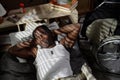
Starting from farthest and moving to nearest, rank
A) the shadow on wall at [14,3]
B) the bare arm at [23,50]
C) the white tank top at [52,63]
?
the shadow on wall at [14,3]
the bare arm at [23,50]
the white tank top at [52,63]

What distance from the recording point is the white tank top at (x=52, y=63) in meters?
1.67

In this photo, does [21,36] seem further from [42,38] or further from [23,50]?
[42,38]

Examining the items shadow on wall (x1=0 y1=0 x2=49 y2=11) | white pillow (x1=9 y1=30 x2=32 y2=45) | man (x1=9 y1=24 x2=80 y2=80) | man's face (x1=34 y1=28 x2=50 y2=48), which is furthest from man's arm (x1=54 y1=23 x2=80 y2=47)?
shadow on wall (x1=0 y1=0 x2=49 y2=11)

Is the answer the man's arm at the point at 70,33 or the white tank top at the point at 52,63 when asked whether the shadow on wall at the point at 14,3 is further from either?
the white tank top at the point at 52,63

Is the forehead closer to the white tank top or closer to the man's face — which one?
the man's face

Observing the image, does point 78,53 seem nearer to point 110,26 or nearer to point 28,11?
point 110,26

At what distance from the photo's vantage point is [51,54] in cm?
172

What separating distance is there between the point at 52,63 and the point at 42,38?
0.71 feet

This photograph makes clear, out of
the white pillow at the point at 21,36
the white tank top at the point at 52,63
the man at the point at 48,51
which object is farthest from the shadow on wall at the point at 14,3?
the white tank top at the point at 52,63

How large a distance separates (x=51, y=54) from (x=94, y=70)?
0.68 meters

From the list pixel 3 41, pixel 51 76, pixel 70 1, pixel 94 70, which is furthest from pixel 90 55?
pixel 3 41

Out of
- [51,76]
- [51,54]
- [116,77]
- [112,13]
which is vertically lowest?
[116,77]

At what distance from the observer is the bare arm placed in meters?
1.79

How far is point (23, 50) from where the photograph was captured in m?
1.80
